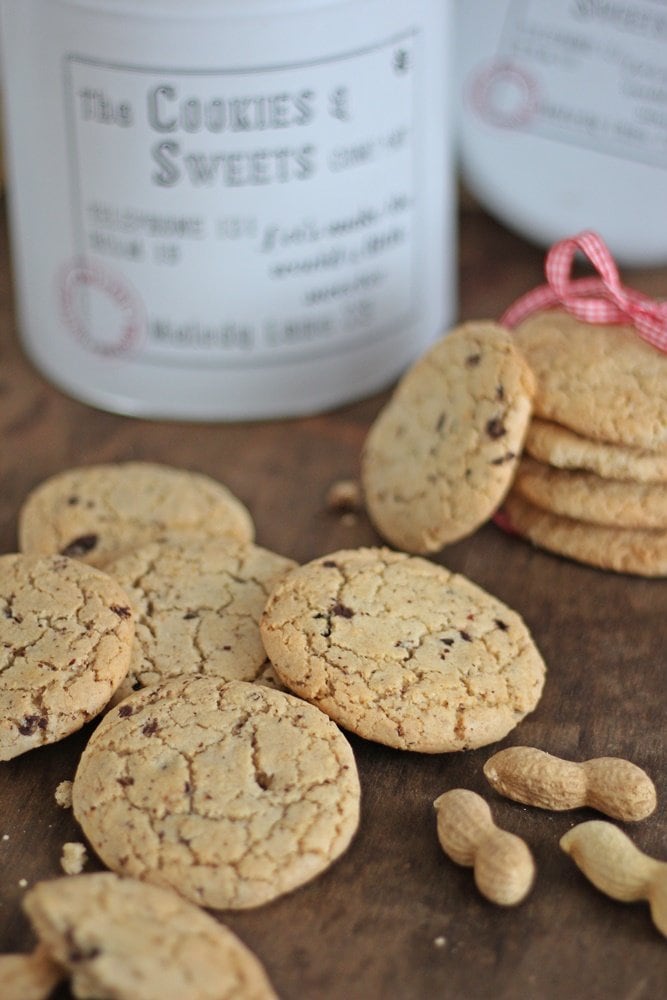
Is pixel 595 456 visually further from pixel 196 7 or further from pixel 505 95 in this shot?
pixel 505 95

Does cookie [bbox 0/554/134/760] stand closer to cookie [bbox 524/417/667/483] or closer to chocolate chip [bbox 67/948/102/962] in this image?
chocolate chip [bbox 67/948/102/962]

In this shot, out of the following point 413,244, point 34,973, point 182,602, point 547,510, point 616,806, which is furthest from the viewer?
point 413,244

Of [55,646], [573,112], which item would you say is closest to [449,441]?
[55,646]

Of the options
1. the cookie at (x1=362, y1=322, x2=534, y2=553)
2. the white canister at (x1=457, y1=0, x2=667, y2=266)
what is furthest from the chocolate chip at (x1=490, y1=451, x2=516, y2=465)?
the white canister at (x1=457, y1=0, x2=667, y2=266)

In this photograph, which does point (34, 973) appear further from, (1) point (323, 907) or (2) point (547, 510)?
(2) point (547, 510)

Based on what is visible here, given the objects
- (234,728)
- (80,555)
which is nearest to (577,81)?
(80,555)

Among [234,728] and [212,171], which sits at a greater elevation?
[212,171]
